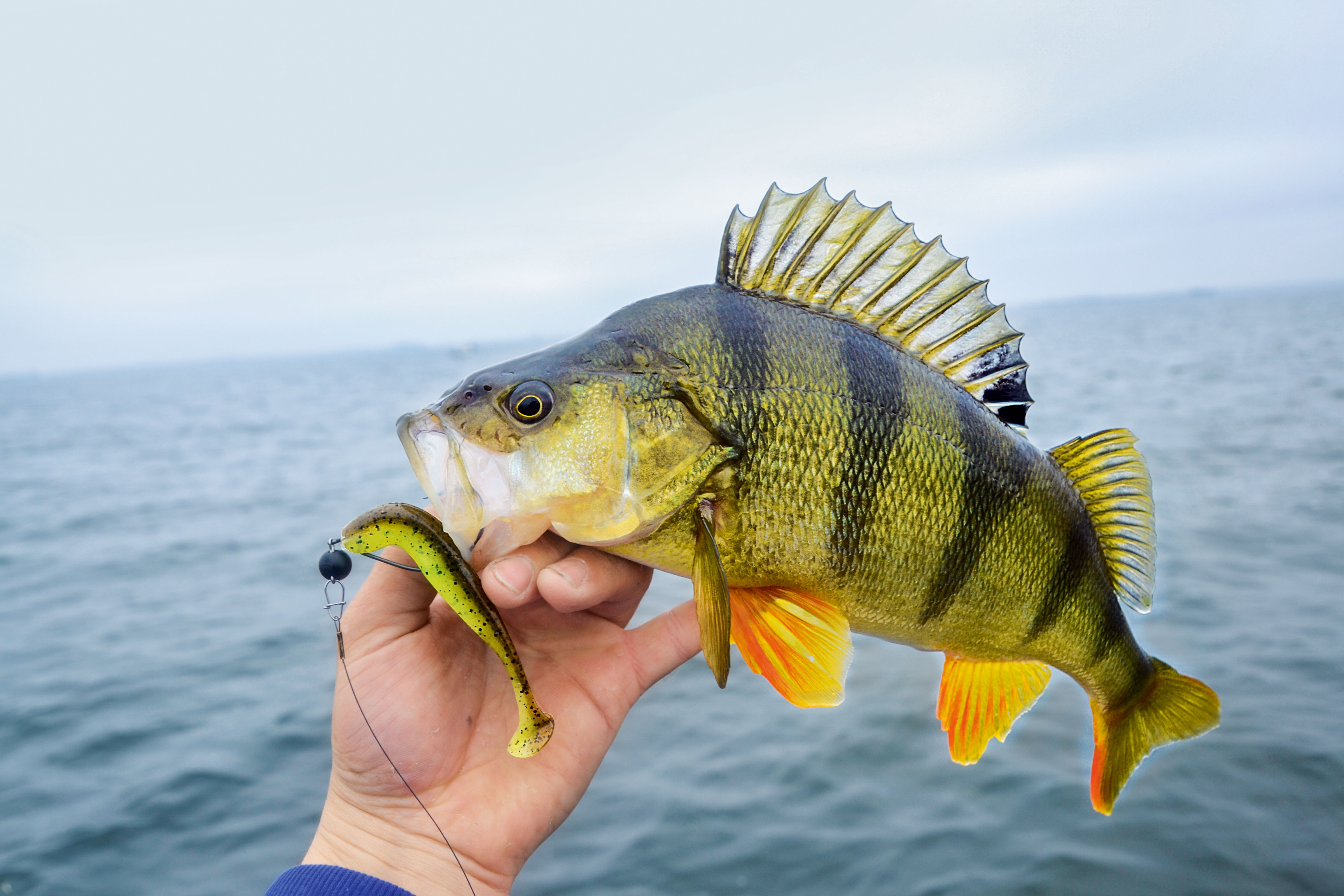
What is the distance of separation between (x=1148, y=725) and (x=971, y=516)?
1.02 meters

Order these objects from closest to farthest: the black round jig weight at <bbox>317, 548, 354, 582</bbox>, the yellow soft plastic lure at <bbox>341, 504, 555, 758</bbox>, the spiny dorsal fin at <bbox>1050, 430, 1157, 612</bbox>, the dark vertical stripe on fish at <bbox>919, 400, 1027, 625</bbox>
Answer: the yellow soft plastic lure at <bbox>341, 504, 555, 758</bbox>
the black round jig weight at <bbox>317, 548, 354, 582</bbox>
the dark vertical stripe on fish at <bbox>919, 400, 1027, 625</bbox>
the spiny dorsal fin at <bbox>1050, 430, 1157, 612</bbox>

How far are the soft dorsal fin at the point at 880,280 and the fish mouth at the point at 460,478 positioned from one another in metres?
0.81

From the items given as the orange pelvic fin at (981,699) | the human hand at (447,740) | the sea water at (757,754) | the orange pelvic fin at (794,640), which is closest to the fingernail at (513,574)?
the human hand at (447,740)

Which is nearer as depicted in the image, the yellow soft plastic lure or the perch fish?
the yellow soft plastic lure

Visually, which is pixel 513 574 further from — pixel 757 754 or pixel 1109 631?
pixel 757 754

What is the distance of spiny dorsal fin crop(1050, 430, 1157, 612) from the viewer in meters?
2.35

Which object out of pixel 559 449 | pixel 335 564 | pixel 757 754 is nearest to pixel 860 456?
pixel 559 449

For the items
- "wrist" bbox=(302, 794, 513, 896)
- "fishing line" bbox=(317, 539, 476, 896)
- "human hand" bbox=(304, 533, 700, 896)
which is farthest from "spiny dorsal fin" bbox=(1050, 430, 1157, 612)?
"wrist" bbox=(302, 794, 513, 896)

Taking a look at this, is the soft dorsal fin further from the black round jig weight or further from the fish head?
the black round jig weight

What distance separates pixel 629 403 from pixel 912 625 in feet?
3.16

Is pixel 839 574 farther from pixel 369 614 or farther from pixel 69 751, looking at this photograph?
pixel 69 751

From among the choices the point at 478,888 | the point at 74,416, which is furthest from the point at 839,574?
the point at 74,416

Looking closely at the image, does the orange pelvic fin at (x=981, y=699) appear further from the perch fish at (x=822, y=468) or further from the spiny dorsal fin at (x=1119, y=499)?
the spiny dorsal fin at (x=1119, y=499)

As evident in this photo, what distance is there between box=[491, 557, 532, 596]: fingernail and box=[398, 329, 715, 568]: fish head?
39 millimetres
